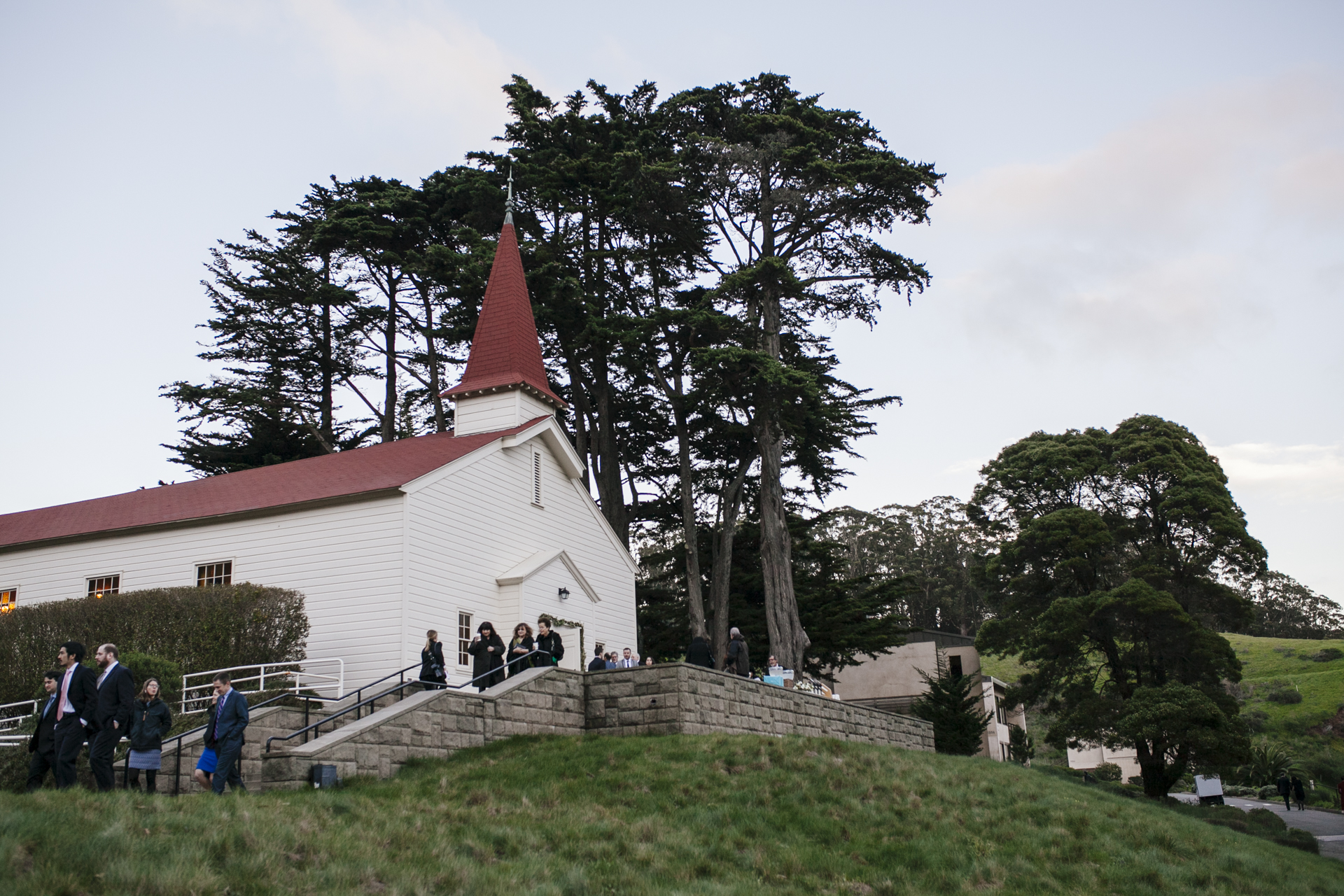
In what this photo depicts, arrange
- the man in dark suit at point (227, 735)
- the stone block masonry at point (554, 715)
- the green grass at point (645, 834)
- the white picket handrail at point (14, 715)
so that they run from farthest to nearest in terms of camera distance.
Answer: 1. the white picket handrail at point (14, 715)
2. the stone block masonry at point (554, 715)
3. the man in dark suit at point (227, 735)
4. the green grass at point (645, 834)

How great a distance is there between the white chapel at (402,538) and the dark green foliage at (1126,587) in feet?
42.5

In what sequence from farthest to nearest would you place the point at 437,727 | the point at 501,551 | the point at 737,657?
1. the point at 501,551
2. the point at 737,657
3. the point at 437,727

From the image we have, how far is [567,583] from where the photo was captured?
23.9m

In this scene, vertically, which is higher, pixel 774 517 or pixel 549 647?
pixel 774 517

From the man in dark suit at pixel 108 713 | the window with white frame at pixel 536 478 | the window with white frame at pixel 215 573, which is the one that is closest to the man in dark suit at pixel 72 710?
the man in dark suit at pixel 108 713

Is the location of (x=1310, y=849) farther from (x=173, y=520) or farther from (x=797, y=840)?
(x=173, y=520)

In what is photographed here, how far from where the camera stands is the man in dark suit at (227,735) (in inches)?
430

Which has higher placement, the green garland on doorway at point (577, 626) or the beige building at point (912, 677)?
the green garland on doorway at point (577, 626)

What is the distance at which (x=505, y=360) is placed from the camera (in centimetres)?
2636

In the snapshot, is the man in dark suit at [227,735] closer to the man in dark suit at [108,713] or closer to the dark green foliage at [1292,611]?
the man in dark suit at [108,713]

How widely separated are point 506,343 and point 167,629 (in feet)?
37.0

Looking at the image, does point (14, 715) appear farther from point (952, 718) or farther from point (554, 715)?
point (952, 718)

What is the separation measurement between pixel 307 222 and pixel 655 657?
68.1ft

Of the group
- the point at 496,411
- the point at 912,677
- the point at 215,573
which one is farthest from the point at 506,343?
the point at 912,677
